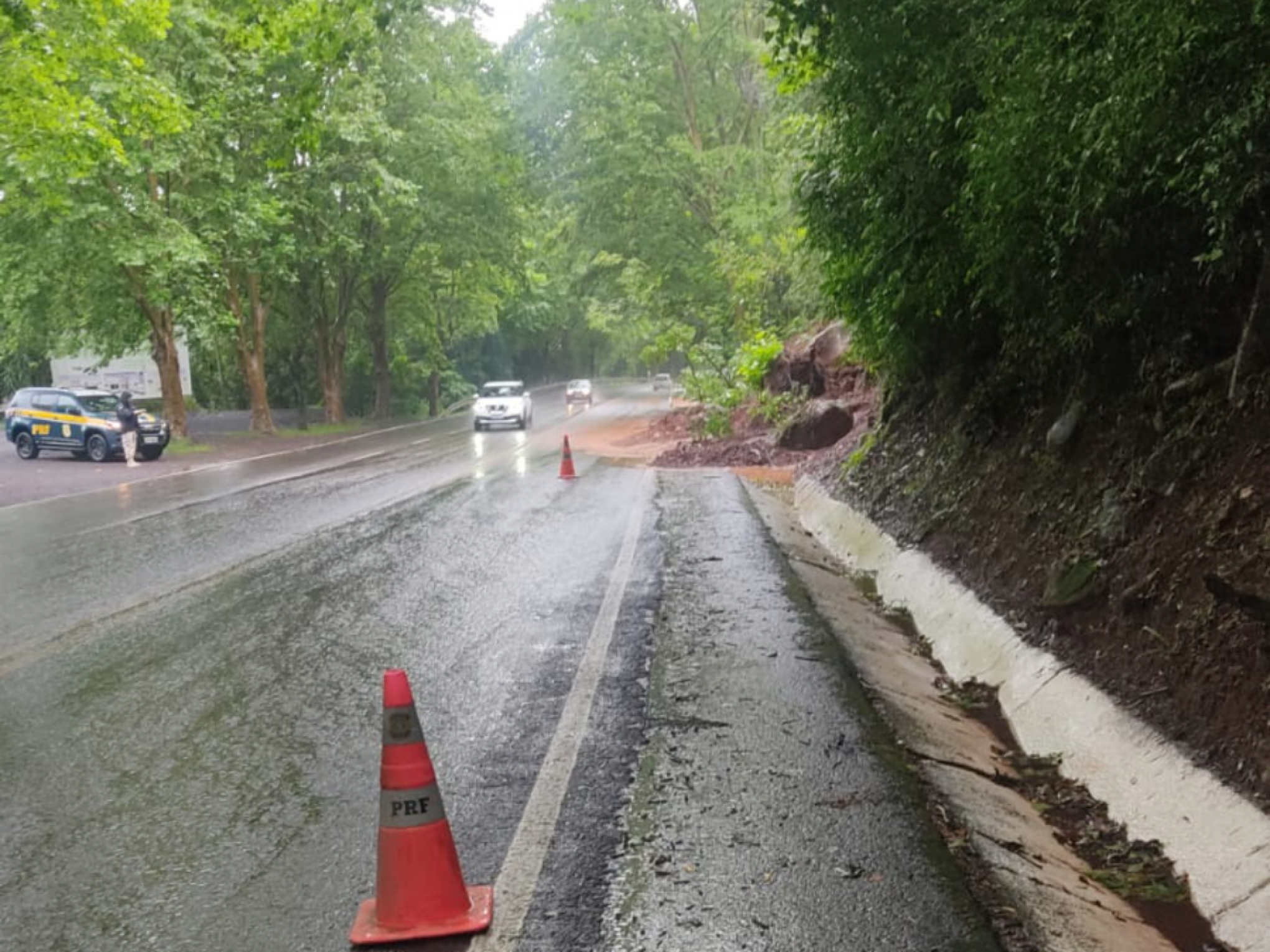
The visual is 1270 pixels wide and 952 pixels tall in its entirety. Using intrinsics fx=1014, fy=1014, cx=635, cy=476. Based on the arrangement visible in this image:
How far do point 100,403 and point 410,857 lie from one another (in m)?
26.3

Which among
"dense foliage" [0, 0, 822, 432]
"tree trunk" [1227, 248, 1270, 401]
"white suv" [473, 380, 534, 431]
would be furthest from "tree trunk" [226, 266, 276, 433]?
"tree trunk" [1227, 248, 1270, 401]

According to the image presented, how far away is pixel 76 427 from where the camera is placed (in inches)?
995

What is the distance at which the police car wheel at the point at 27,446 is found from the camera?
25.7m

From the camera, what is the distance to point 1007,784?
454cm

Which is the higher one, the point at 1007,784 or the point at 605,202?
the point at 605,202

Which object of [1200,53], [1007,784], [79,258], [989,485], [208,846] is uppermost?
[79,258]

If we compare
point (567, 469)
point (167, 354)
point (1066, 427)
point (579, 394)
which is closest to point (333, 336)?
point (167, 354)

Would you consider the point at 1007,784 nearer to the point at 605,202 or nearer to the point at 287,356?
the point at 605,202

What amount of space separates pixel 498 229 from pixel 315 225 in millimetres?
6653

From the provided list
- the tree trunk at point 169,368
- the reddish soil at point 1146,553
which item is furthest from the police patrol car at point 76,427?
the reddish soil at point 1146,553

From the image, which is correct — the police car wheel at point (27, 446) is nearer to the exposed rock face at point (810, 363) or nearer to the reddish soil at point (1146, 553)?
the exposed rock face at point (810, 363)

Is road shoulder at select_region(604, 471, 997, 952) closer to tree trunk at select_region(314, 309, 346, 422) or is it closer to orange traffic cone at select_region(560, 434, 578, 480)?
orange traffic cone at select_region(560, 434, 578, 480)

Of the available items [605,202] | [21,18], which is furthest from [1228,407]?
[605,202]

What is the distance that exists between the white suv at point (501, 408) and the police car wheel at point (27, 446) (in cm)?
1307
